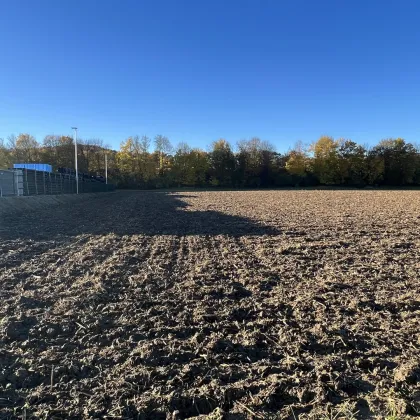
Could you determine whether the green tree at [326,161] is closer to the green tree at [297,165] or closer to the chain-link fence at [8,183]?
the green tree at [297,165]

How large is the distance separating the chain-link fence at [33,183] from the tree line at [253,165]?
33.9m

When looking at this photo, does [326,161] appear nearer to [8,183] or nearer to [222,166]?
[222,166]

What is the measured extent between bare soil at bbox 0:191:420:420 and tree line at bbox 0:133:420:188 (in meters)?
67.8

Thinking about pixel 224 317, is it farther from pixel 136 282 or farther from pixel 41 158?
pixel 41 158

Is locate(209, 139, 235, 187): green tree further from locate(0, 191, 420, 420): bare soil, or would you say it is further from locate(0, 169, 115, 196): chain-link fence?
locate(0, 191, 420, 420): bare soil

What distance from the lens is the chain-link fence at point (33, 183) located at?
24.0 m

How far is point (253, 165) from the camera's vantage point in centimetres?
7781

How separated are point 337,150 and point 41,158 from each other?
223 ft

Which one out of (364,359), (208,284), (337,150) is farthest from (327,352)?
(337,150)

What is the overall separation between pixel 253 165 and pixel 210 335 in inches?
2978

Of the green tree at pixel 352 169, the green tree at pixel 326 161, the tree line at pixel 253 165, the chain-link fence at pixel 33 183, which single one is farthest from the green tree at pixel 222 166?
the chain-link fence at pixel 33 183

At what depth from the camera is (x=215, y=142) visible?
8169cm

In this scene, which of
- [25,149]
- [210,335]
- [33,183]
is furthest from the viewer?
[25,149]

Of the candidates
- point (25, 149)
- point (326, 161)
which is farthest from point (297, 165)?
point (25, 149)
